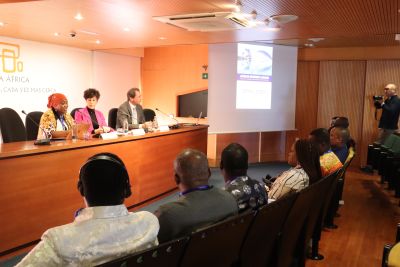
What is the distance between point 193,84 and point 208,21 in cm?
352

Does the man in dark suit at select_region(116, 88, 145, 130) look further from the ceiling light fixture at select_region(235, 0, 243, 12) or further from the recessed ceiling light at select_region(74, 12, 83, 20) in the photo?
the ceiling light fixture at select_region(235, 0, 243, 12)

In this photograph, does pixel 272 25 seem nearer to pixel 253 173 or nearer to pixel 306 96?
pixel 253 173

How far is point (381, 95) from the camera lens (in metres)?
7.32

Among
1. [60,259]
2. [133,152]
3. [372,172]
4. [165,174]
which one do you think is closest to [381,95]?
[372,172]

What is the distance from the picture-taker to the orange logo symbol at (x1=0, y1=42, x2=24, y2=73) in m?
5.91

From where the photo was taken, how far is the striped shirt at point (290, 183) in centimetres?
269

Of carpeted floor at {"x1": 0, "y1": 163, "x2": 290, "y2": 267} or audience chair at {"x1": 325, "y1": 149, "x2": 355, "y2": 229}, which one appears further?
carpeted floor at {"x1": 0, "y1": 163, "x2": 290, "y2": 267}

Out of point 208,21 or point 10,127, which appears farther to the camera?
point 10,127

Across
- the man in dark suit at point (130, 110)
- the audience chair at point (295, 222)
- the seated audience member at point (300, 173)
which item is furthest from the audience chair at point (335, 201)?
the man in dark suit at point (130, 110)

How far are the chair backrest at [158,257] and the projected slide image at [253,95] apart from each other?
599 cm

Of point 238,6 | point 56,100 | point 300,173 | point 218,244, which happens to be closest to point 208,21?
point 238,6

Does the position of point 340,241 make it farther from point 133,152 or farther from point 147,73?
point 147,73

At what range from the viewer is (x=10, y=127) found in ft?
15.5

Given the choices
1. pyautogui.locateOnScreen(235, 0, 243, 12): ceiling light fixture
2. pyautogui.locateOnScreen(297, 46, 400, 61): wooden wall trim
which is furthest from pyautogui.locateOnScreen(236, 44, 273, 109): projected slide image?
pyautogui.locateOnScreen(235, 0, 243, 12): ceiling light fixture
